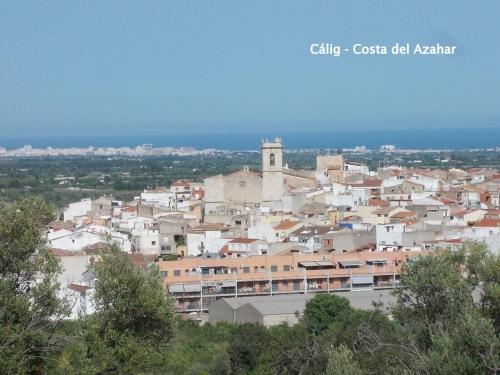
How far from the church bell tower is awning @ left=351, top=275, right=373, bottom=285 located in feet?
53.8

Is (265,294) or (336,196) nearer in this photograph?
(265,294)

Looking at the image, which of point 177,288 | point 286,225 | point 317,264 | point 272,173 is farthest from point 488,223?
point 272,173

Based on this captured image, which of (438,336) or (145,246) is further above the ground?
(438,336)

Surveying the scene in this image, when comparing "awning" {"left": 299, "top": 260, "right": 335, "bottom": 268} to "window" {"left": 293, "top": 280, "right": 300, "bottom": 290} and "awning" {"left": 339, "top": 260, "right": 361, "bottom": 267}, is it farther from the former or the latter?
"window" {"left": 293, "top": 280, "right": 300, "bottom": 290}

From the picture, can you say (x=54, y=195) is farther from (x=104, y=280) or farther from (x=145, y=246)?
(x=104, y=280)

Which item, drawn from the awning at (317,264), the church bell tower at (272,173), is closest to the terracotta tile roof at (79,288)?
the awning at (317,264)

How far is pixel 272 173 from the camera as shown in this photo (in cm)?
4544

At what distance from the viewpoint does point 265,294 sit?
27.6 meters

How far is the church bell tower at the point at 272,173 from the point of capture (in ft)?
147

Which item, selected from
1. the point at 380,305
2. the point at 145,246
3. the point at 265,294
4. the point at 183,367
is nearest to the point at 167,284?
the point at 265,294

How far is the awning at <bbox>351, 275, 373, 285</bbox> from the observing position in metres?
28.1

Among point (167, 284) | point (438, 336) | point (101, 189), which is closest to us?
point (438, 336)

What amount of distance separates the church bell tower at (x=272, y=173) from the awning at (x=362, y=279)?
1639 cm

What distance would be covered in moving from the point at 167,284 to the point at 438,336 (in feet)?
50.2
